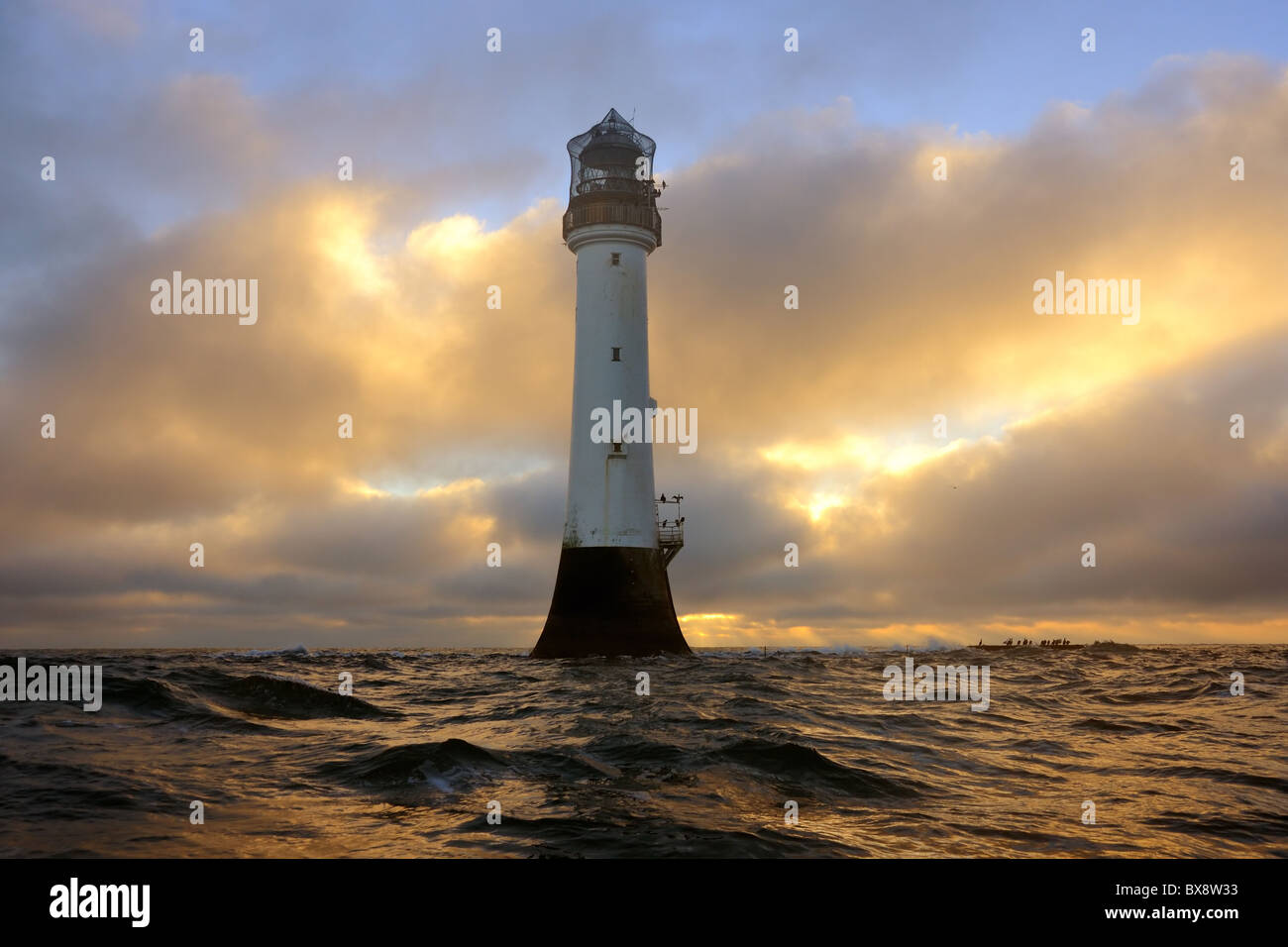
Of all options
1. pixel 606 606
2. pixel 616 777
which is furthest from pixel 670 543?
pixel 616 777

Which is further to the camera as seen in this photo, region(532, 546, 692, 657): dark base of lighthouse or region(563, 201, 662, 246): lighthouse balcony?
region(563, 201, 662, 246): lighthouse balcony

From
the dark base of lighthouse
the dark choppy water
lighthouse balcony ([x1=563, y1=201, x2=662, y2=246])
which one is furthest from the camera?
lighthouse balcony ([x1=563, y1=201, x2=662, y2=246])

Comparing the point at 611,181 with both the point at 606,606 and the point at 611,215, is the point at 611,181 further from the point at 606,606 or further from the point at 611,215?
the point at 606,606

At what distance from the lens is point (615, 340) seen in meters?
37.8

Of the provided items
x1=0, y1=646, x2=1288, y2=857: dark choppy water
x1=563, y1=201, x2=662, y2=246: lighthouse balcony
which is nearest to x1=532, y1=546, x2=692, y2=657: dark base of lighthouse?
x1=563, y1=201, x2=662, y2=246: lighthouse balcony

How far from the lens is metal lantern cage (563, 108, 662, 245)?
39.0m

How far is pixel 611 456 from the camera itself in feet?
122

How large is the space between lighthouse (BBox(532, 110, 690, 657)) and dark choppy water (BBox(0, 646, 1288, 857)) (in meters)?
17.5

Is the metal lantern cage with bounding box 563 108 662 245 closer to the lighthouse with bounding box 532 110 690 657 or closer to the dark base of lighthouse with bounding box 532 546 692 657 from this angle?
the lighthouse with bounding box 532 110 690 657

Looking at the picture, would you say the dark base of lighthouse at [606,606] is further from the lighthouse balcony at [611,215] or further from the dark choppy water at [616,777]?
the dark choppy water at [616,777]

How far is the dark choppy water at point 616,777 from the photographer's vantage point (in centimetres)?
741
